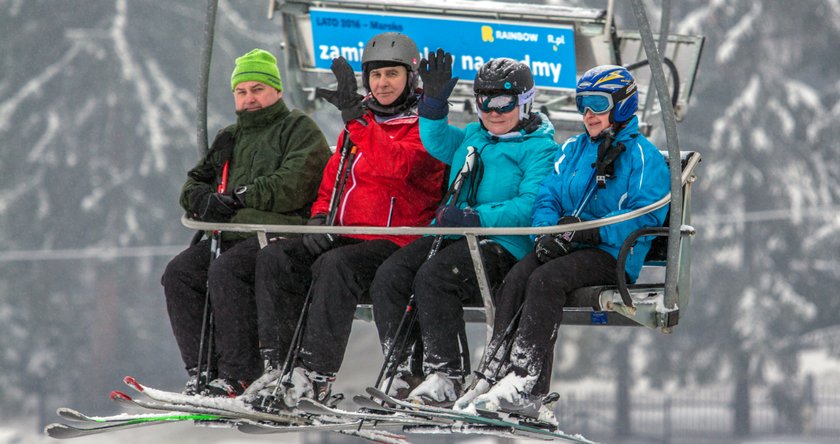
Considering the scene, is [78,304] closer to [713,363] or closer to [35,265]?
[35,265]

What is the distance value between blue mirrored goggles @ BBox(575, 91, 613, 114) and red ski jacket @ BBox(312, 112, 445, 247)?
71 centimetres

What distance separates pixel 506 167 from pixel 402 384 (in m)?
1.05

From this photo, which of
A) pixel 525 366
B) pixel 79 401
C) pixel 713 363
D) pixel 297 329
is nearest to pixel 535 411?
pixel 525 366

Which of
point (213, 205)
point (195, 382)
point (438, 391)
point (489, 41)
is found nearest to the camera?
point (438, 391)

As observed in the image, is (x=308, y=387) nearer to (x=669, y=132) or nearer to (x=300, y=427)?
(x=300, y=427)

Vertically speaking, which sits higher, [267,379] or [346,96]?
[346,96]

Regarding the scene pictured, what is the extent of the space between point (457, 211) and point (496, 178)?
292 millimetres

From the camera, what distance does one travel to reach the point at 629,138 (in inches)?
229

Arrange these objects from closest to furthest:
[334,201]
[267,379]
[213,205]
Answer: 1. [267,379]
2. [334,201]
3. [213,205]

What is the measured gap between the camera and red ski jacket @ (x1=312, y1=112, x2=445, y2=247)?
19.6 feet

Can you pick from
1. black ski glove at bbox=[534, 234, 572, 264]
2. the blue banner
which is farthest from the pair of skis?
the blue banner

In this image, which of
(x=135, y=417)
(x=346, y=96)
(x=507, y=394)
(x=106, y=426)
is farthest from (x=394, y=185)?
(x=106, y=426)

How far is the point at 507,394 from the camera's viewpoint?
5414mm

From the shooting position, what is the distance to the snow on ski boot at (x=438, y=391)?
5574mm
